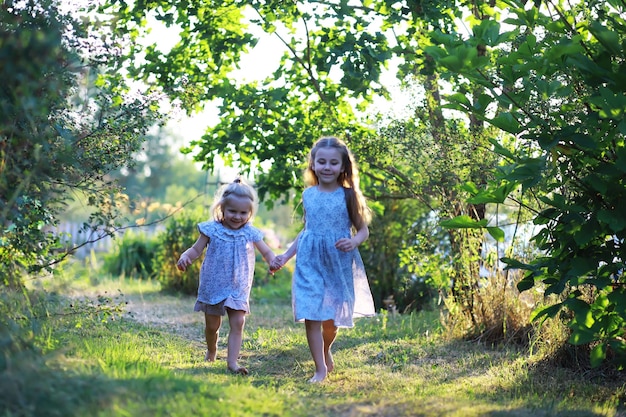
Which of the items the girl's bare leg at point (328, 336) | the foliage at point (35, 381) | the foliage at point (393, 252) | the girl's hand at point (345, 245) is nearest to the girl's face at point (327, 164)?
the girl's hand at point (345, 245)

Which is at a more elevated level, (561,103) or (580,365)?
(561,103)

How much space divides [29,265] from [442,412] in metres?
3.09

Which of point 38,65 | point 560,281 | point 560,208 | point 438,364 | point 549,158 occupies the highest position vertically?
point 38,65

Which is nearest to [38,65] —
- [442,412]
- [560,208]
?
[442,412]

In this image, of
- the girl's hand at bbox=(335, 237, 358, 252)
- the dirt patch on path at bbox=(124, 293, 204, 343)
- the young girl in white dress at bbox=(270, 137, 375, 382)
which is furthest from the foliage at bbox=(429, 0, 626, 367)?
the dirt patch on path at bbox=(124, 293, 204, 343)

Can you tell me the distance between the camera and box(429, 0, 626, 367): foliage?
3.80 metres

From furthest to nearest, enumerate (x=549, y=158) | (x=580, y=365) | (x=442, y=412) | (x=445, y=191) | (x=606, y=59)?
(x=445, y=191)
(x=580, y=365)
(x=549, y=158)
(x=606, y=59)
(x=442, y=412)

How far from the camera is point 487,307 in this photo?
635cm

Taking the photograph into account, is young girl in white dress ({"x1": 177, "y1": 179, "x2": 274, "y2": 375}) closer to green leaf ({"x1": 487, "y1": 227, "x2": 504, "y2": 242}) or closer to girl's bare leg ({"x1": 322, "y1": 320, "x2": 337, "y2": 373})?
girl's bare leg ({"x1": 322, "y1": 320, "x2": 337, "y2": 373})

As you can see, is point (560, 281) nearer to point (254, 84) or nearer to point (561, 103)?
point (561, 103)

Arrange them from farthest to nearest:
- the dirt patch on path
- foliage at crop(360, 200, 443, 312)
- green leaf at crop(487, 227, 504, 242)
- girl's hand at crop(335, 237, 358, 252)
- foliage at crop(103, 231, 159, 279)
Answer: foliage at crop(103, 231, 159, 279) → foliage at crop(360, 200, 443, 312) → the dirt patch on path → girl's hand at crop(335, 237, 358, 252) → green leaf at crop(487, 227, 504, 242)

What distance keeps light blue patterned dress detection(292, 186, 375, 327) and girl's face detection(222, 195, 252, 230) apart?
442 mm

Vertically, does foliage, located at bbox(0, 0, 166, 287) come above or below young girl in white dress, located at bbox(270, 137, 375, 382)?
above

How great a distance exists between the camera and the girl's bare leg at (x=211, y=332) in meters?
5.44
